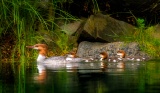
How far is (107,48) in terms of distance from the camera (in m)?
18.4

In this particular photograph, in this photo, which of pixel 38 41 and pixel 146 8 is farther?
pixel 146 8

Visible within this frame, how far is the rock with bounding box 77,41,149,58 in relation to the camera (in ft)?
59.5

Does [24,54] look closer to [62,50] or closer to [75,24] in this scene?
[62,50]

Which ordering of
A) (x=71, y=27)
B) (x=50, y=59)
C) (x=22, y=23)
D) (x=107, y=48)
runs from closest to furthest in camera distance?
(x=50, y=59)
(x=22, y=23)
(x=107, y=48)
(x=71, y=27)

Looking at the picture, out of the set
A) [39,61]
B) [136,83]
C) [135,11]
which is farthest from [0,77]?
[135,11]

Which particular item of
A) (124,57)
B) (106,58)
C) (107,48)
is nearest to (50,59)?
(106,58)

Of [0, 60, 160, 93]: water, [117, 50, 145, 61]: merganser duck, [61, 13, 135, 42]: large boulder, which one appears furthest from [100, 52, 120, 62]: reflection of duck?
[0, 60, 160, 93]: water

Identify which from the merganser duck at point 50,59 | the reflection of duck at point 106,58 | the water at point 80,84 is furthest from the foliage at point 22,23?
the water at point 80,84

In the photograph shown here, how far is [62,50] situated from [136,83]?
10114 mm

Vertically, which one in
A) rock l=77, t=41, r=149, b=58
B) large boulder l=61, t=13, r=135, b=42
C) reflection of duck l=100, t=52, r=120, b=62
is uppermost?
large boulder l=61, t=13, r=135, b=42

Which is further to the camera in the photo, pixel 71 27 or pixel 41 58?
pixel 71 27

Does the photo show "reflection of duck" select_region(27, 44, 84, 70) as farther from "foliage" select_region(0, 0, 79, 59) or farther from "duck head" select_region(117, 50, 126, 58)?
"duck head" select_region(117, 50, 126, 58)

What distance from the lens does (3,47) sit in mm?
17219

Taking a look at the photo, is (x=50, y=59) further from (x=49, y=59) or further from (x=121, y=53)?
(x=121, y=53)
